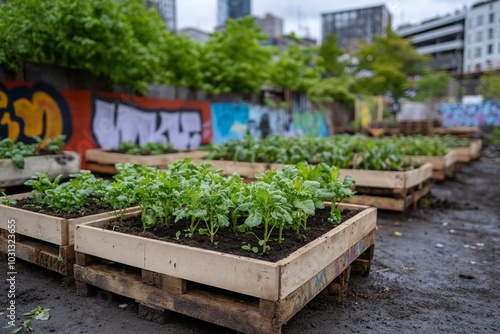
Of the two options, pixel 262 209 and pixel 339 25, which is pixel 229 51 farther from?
pixel 339 25

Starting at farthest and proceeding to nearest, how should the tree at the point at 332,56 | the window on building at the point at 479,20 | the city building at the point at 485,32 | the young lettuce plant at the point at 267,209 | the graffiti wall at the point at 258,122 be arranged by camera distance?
1. the tree at the point at 332,56
2. the window on building at the point at 479,20
3. the city building at the point at 485,32
4. the graffiti wall at the point at 258,122
5. the young lettuce plant at the point at 267,209

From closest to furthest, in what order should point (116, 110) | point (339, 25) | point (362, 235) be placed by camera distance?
1. point (362, 235)
2. point (116, 110)
3. point (339, 25)

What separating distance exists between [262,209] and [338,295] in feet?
3.85

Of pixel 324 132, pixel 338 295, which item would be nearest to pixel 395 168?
pixel 338 295

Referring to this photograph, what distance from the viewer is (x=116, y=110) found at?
10445mm

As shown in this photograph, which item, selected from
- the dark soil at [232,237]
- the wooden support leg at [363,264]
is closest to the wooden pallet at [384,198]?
Result: the wooden support leg at [363,264]

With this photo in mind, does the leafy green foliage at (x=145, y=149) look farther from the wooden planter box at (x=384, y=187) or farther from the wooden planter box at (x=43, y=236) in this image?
the wooden planter box at (x=43, y=236)

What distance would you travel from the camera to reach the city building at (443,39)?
83.3 meters

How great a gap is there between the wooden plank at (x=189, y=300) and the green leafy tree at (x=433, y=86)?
1700 inches

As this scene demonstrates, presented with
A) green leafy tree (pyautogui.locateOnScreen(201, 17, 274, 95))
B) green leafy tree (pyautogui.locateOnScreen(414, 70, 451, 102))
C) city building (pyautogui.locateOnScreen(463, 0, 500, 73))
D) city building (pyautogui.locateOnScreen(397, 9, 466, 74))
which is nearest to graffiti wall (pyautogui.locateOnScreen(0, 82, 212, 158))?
green leafy tree (pyautogui.locateOnScreen(201, 17, 274, 95))

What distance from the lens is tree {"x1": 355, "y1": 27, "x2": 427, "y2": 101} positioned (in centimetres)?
3556

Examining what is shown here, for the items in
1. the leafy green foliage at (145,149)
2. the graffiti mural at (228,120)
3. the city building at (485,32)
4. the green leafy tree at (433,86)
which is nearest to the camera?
the leafy green foliage at (145,149)

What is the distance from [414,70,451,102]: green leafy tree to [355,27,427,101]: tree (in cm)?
247

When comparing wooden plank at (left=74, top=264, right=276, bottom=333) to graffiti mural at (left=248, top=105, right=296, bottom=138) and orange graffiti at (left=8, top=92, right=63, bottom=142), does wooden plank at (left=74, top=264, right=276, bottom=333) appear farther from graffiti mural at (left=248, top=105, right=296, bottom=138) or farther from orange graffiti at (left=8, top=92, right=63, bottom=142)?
graffiti mural at (left=248, top=105, right=296, bottom=138)
